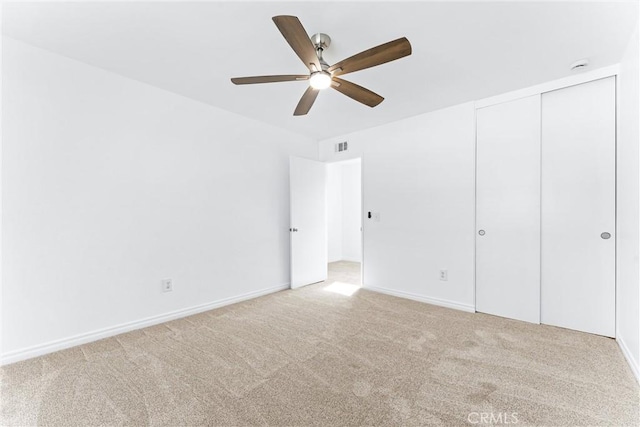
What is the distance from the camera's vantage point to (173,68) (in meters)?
2.36

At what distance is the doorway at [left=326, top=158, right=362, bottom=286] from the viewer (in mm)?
6367

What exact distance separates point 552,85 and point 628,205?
4.26 feet

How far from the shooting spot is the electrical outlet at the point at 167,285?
9.07 feet

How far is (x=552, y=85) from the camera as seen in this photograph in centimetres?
258

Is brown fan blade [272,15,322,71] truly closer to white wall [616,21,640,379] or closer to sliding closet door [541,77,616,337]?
white wall [616,21,640,379]

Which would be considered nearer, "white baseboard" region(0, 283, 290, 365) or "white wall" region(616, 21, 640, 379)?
"white wall" region(616, 21, 640, 379)

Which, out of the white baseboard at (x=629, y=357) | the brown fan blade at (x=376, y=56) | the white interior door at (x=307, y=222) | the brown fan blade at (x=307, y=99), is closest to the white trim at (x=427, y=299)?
the white interior door at (x=307, y=222)

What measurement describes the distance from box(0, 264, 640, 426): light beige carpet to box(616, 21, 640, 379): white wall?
0.24 metres

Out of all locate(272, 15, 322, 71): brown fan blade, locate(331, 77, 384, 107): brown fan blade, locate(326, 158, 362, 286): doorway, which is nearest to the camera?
locate(272, 15, 322, 71): brown fan blade

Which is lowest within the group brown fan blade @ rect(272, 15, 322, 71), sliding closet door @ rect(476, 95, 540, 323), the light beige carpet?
the light beige carpet

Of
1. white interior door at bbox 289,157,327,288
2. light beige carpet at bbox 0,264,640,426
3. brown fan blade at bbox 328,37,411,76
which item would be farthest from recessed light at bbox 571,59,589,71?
white interior door at bbox 289,157,327,288

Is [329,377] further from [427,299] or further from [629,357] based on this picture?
[629,357]

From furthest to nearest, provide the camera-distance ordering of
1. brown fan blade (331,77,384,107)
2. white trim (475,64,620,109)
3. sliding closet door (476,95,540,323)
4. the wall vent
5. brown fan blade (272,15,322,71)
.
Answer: the wall vent < sliding closet door (476,95,540,323) < white trim (475,64,620,109) < brown fan blade (331,77,384,107) < brown fan blade (272,15,322,71)

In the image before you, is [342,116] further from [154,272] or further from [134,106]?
[154,272]
